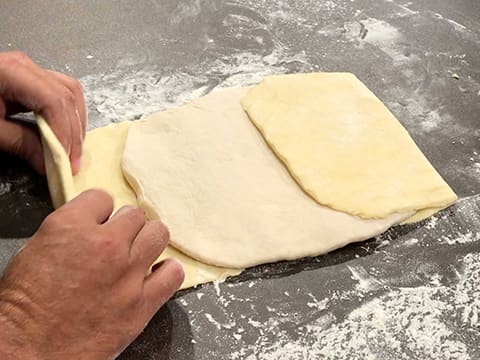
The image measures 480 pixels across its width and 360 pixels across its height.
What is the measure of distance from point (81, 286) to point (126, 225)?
0.38ft

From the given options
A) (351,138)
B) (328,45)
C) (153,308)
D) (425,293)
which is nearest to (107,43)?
(328,45)

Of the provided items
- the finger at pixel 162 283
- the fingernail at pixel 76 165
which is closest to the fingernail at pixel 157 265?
the finger at pixel 162 283

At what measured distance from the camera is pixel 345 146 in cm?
123

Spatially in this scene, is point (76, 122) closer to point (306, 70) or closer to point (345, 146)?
point (345, 146)

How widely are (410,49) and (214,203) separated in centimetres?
79

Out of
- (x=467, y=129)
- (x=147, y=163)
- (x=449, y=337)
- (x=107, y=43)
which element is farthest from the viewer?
(x=107, y=43)

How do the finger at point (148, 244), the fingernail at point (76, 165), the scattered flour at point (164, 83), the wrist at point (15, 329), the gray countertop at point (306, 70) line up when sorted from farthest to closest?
the scattered flour at point (164, 83), the fingernail at point (76, 165), the gray countertop at point (306, 70), the finger at point (148, 244), the wrist at point (15, 329)

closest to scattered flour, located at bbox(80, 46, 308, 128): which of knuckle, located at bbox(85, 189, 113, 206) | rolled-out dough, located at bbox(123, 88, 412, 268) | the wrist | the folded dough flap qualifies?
rolled-out dough, located at bbox(123, 88, 412, 268)

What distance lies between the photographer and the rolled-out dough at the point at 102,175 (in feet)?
3.45

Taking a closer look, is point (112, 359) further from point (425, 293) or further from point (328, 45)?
point (328, 45)

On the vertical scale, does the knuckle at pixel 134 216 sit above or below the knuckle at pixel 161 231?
above

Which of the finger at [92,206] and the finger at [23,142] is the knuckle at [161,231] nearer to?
the finger at [92,206]

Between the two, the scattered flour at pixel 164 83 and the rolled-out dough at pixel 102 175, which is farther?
the scattered flour at pixel 164 83

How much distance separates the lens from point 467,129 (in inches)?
55.2
